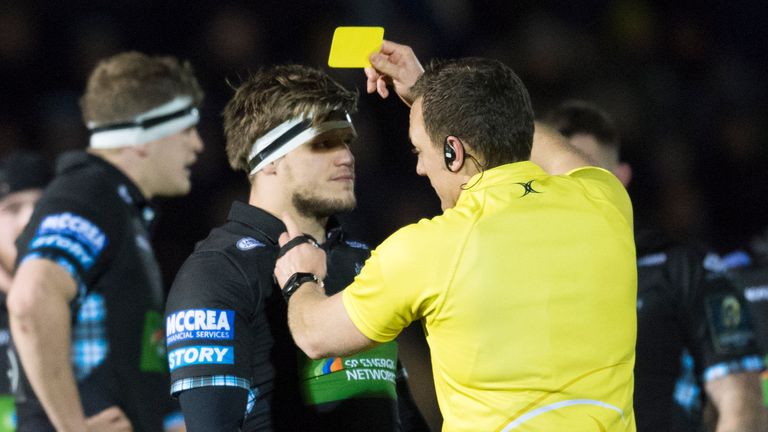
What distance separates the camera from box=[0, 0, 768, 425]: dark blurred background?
632cm

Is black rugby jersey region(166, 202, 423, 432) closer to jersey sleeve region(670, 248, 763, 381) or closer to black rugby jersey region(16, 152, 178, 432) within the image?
black rugby jersey region(16, 152, 178, 432)

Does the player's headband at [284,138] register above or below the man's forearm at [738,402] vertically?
above

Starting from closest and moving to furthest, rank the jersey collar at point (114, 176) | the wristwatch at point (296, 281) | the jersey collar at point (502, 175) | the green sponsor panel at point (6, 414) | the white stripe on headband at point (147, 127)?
1. the jersey collar at point (502, 175)
2. the wristwatch at point (296, 281)
3. the jersey collar at point (114, 176)
4. the white stripe on headband at point (147, 127)
5. the green sponsor panel at point (6, 414)

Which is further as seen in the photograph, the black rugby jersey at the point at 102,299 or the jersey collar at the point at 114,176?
the jersey collar at the point at 114,176

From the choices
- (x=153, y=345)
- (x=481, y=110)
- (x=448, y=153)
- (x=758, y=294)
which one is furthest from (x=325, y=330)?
(x=758, y=294)

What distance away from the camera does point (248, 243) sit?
254 cm

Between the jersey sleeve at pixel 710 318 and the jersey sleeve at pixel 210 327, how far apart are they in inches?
67.2

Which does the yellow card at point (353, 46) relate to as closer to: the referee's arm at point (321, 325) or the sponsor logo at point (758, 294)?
the referee's arm at point (321, 325)

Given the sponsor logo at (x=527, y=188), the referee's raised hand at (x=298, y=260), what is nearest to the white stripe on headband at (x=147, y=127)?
the referee's raised hand at (x=298, y=260)

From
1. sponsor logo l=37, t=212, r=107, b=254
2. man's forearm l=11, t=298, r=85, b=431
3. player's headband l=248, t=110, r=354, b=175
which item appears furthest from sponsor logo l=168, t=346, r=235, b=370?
sponsor logo l=37, t=212, r=107, b=254

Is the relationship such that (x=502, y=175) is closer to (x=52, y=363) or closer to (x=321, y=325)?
(x=321, y=325)

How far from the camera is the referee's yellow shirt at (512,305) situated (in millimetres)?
2023

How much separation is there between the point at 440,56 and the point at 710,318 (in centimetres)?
378

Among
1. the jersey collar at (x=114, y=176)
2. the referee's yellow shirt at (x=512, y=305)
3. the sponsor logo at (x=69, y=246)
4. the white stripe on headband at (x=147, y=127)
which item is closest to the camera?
the referee's yellow shirt at (x=512, y=305)
